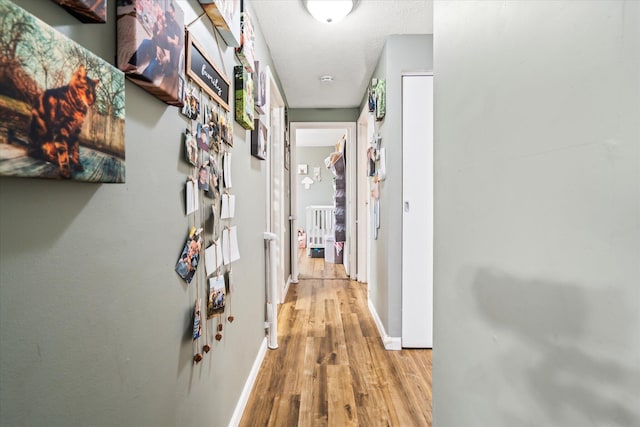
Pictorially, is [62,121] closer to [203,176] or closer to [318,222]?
[203,176]

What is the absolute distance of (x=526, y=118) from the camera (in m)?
0.60

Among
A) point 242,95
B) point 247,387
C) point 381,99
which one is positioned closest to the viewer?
point 242,95

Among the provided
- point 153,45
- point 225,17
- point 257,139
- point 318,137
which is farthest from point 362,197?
point 153,45

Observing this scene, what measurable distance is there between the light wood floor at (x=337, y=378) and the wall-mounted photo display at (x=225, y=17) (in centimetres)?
176

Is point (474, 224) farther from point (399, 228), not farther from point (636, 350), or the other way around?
point (399, 228)

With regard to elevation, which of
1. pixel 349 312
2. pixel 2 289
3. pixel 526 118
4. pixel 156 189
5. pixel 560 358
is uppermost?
pixel 526 118

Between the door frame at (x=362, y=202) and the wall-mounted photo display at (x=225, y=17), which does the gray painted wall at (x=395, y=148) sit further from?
the door frame at (x=362, y=202)

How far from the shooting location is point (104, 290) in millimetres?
627

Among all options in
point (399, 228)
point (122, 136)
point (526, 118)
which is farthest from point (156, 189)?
point (399, 228)

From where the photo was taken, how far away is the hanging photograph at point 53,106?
396 mm

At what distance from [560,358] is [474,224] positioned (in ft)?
1.16

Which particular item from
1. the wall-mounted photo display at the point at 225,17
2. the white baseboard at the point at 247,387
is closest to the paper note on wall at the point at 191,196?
the wall-mounted photo display at the point at 225,17

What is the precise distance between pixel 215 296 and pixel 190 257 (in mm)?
249

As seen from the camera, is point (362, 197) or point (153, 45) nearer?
point (153, 45)
